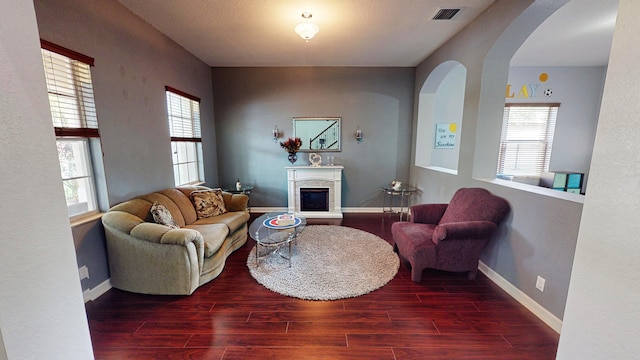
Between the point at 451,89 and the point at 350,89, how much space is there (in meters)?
2.08

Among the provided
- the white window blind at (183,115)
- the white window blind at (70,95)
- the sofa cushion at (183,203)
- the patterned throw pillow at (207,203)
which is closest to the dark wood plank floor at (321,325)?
the sofa cushion at (183,203)

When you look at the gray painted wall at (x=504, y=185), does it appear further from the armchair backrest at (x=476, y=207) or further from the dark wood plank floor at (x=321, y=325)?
the dark wood plank floor at (x=321, y=325)

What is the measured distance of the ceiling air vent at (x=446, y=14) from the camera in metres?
2.63

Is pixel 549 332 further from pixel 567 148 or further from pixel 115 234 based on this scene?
pixel 567 148

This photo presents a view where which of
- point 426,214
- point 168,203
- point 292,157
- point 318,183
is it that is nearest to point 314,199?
point 318,183

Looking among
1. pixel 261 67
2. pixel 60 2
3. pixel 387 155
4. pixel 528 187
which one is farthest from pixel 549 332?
pixel 261 67

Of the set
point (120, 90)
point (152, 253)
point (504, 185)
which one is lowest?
point (152, 253)

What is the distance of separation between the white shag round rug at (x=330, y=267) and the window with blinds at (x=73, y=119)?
1763 millimetres

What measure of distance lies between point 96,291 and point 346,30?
396cm

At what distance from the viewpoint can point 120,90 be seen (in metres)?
2.50

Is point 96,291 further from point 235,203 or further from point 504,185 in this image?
point 504,185

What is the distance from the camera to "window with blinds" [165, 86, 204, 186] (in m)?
3.49

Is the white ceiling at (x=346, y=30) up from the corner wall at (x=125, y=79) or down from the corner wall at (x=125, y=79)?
up

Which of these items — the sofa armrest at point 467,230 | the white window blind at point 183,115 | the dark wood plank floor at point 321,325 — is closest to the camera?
the dark wood plank floor at point 321,325
